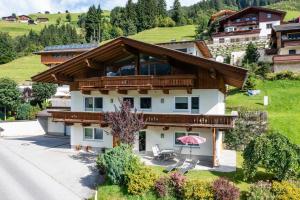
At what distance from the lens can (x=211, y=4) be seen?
198 metres

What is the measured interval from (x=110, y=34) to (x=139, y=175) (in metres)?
112

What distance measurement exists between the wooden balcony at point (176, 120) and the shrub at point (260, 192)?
251 inches

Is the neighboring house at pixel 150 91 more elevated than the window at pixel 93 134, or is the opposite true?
the neighboring house at pixel 150 91

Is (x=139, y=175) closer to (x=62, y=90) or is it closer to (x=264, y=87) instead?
(x=264, y=87)

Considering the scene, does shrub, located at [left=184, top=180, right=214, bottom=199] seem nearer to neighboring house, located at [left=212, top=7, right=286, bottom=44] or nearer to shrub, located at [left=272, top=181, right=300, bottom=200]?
shrub, located at [left=272, top=181, right=300, bottom=200]

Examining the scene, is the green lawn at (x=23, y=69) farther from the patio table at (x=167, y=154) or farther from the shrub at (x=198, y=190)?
the shrub at (x=198, y=190)

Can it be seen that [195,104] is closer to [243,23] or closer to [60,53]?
[60,53]

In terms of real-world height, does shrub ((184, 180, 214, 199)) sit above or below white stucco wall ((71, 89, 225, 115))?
below

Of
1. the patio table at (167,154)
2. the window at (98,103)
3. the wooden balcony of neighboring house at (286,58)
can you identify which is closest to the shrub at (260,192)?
the patio table at (167,154)

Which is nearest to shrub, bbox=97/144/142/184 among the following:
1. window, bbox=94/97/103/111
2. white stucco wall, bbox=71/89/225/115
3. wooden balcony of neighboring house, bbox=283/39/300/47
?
white stucco wall, bbox=71/89/225/115

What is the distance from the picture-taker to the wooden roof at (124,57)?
2352 centimetres

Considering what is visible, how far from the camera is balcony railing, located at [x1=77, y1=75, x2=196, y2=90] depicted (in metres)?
24.9

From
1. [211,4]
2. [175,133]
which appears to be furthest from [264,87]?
[211,4]

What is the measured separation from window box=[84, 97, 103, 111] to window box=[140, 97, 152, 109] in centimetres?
Answer: 403
